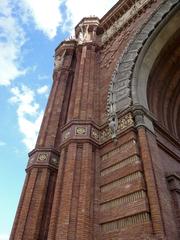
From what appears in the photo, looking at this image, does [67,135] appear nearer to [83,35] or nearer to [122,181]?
[122,181]

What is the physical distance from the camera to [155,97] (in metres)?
8.41

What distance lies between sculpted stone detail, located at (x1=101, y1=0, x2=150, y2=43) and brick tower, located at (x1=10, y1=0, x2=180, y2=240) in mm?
57

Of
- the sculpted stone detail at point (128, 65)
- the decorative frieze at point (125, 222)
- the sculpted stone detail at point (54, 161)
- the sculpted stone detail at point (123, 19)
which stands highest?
the sculpted stone detail at point (123, 19)

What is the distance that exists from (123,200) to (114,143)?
1583mm

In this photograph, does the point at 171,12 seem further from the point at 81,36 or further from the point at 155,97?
the point at 81,36

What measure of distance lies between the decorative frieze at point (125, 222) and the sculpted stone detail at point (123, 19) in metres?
7.94

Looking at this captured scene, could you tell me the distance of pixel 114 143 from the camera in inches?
241

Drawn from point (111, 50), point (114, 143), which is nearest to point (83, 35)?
point (111, 50)

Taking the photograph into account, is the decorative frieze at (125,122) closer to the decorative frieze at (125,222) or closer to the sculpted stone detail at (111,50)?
the decorative frieze at (125,222)

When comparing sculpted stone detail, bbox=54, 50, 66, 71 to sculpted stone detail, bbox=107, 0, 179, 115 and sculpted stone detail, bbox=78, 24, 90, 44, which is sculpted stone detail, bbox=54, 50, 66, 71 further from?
sculpted stone detail, bbox=107, 0, 179, 115

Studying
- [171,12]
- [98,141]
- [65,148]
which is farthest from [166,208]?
[171,12]

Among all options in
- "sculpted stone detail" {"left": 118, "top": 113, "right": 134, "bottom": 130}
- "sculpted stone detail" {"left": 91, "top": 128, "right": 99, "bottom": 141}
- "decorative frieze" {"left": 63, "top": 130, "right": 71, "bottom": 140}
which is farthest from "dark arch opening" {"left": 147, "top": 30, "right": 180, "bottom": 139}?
"decorative frieze" {"left": 63, "top": 130, "right": 71, "bottom": 140}

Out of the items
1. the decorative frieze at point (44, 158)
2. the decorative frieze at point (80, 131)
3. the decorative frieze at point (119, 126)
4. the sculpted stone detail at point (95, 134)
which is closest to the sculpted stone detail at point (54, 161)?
the decorative frieze at point (44, 158)

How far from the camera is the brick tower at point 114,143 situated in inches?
188
